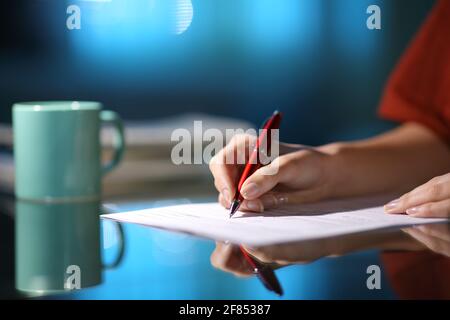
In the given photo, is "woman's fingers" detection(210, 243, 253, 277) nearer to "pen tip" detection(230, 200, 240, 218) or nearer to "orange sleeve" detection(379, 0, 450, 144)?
"pen tip" detection(230, 200, 240, 218)

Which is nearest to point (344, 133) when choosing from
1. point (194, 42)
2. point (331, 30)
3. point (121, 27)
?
point (331, 30)

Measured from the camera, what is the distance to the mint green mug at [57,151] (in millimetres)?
927

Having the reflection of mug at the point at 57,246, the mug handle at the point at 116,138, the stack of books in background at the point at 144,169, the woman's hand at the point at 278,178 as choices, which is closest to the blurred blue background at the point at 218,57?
the stack of books in background at the point at 144,169

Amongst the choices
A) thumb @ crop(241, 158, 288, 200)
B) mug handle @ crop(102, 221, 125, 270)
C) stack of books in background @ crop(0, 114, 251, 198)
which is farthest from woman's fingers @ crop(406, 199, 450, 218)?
stack of books in background @ crop(0, 114, 251, 198)

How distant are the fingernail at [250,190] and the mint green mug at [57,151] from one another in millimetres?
262

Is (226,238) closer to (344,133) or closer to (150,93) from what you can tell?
(150,93)

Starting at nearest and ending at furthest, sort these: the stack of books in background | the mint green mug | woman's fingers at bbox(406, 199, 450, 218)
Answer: woman's fingers at bbox(406, 199, 450, 218), the mint green mug, the stack of books in background

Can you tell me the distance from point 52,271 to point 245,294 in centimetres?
21

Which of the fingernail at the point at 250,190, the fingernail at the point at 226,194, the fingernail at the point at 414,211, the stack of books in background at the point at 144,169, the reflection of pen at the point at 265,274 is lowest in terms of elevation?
the stack of books in background at the point at 144,169

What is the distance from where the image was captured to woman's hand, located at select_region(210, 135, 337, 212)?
32.2 inches

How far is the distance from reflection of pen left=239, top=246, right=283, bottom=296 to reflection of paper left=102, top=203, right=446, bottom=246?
3 centimetres

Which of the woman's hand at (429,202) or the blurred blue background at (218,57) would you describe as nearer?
the woman's hand at (429,202)

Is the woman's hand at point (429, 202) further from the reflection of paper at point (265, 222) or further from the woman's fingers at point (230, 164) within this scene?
the woman's fingers at point (230, 164)

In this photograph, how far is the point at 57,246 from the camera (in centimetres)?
73
